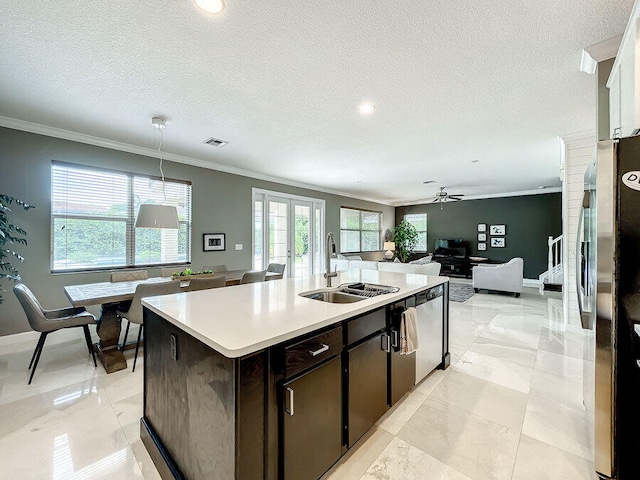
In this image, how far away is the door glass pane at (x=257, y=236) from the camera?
574 centimetres

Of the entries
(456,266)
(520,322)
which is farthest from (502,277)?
(456,266)

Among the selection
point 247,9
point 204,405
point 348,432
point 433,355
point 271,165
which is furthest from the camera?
point 271,165

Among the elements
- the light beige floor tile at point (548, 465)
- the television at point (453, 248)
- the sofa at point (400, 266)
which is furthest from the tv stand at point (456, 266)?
the light beige floor tile at point (548, 465)

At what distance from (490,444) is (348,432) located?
3.07 ft

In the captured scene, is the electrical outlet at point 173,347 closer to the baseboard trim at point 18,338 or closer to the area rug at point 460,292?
the baseboard trim at point 18,338

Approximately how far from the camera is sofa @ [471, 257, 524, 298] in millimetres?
5738

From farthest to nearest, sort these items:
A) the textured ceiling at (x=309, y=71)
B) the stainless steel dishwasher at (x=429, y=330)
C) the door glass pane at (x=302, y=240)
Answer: the door glass pane at (x=302, y=240) < the stainless steel dishwasher at (x=429, y=330) < the textured ceiling at (x=309, y=71)

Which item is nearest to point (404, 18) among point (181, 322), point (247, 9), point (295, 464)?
point (247, 9)

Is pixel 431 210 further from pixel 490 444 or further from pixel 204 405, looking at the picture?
pixel 204 405

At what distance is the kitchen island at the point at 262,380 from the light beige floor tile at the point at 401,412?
151 millimetres

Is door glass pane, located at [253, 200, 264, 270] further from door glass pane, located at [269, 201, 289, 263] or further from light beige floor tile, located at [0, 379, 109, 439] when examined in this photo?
light beige floor tile, located at [0, 379, 109, 439]

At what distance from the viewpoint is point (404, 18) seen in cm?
169

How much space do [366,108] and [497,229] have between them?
24.3 feet

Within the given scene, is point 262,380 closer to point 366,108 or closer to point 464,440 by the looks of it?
point 464,440
